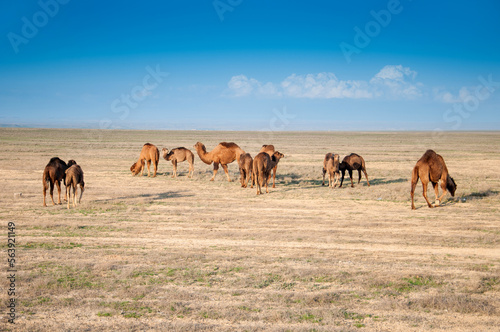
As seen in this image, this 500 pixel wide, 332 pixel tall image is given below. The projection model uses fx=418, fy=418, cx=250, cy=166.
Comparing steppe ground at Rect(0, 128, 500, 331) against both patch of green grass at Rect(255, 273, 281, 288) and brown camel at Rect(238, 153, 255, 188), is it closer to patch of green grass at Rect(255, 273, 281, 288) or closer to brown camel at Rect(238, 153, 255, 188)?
patch of green grass at Rect(255, 273, 281, 288)

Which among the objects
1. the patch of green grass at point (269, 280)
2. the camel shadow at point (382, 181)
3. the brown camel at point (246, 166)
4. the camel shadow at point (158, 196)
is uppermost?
the brown camel at point (246, 166)

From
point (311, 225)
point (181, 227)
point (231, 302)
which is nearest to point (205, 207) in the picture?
point (181, 227)

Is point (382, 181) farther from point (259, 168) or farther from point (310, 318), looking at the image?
point (310, 318)

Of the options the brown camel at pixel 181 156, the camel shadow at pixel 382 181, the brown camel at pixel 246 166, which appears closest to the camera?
the brown camel at pixel 246 166

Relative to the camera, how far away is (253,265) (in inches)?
346

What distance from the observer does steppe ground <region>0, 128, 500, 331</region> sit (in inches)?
254

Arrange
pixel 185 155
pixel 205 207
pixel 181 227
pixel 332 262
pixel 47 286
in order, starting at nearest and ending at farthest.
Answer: pixel 47 286 < pixel 332 262 < pixel 181 227 < pixel 205 207 < pixel 185 155

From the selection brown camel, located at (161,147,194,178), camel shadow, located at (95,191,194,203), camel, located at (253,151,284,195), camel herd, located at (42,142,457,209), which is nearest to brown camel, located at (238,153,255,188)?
camel herd, located at (42,142,457,209)

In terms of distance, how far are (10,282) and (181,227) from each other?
5.38 m

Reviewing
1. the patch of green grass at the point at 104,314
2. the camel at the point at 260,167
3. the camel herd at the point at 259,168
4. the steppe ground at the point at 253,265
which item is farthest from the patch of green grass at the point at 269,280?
the camel at the point at 260,167

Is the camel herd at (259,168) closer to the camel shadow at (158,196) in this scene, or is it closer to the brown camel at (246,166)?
the brown camel at (246,166)

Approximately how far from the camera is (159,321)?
6273 millimetres

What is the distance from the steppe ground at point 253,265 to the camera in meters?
6.44

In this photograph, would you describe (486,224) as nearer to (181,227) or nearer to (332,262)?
(332,262)
